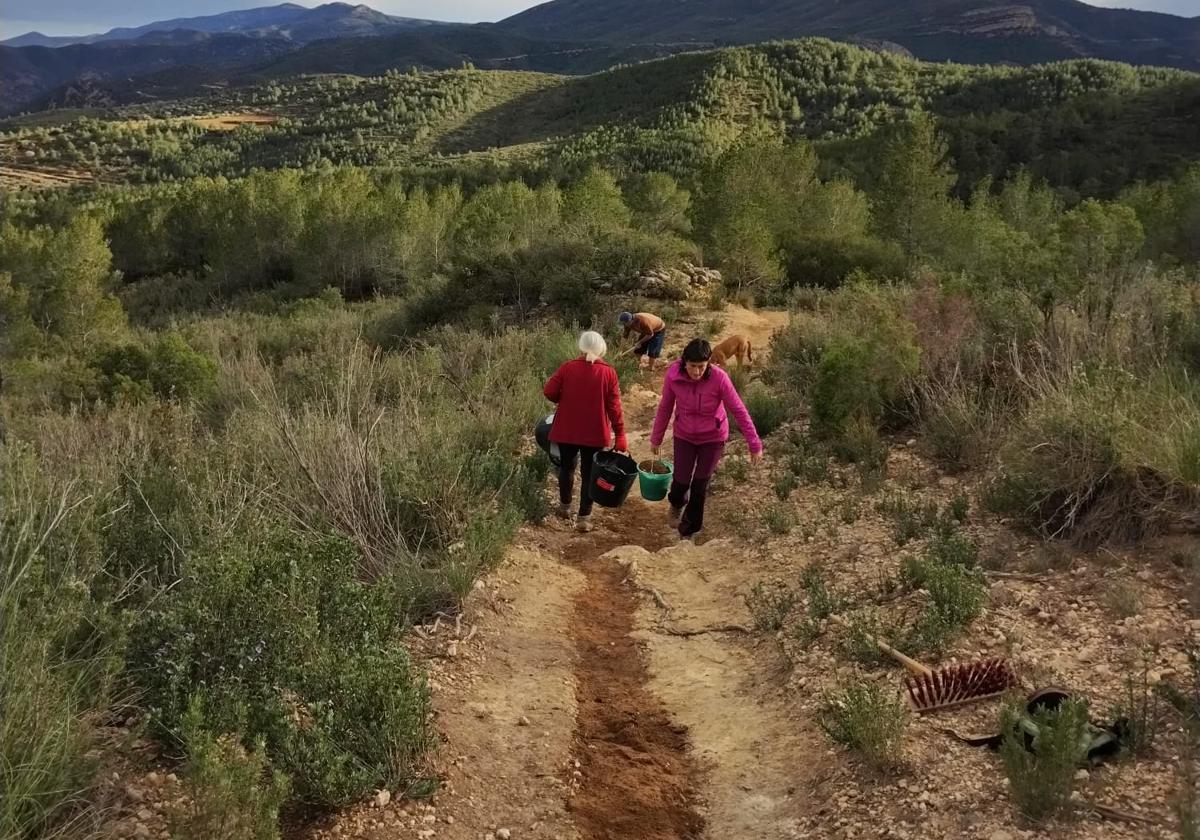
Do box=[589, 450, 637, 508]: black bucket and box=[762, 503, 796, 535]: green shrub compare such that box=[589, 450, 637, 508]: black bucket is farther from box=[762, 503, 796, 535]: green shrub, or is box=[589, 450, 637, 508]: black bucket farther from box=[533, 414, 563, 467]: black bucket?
box=[762, 503, 796, 535]: green shrub

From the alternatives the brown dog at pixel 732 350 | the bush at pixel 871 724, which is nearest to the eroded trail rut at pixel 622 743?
the bush at pixel 871 724

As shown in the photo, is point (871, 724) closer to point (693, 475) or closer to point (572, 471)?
point (693, 475)

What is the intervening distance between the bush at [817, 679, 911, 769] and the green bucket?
297 centimetres

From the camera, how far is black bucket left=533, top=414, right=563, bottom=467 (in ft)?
21.1

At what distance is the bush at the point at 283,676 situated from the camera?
2.97m

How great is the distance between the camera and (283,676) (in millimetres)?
3277

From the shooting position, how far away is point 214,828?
2.49 metres

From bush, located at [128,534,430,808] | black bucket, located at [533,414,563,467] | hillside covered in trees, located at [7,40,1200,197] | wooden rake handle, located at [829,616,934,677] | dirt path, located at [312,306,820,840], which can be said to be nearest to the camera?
bush, located at [128,534,430,808]

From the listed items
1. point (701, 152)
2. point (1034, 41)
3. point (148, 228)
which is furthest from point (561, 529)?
point (1034, 41)

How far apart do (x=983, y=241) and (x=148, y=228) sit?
1443 inches

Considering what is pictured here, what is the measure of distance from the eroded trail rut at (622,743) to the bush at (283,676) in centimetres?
76

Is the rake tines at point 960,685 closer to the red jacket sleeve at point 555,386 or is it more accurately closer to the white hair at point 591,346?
the white hair at point 591,346

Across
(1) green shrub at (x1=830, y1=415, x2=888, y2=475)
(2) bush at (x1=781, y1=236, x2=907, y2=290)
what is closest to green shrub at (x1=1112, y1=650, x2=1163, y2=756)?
(1) green shrub at (x1=830, y1=415, x2=888, y2=475)

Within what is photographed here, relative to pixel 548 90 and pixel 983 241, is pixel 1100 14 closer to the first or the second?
pixel 548 90
